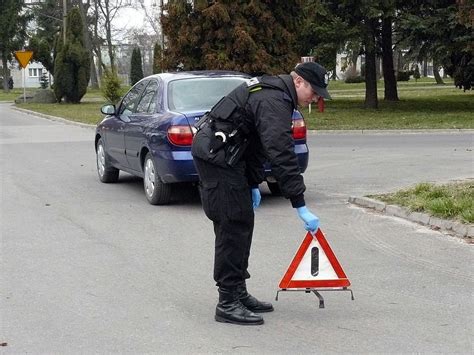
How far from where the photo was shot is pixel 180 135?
10203 mm

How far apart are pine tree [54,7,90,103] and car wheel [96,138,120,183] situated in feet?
108

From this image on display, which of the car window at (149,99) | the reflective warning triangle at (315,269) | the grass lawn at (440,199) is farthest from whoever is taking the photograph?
the car window at (149,99)

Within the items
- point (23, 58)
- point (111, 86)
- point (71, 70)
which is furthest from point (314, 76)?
point (23, 58)

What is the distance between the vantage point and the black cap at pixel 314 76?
5.45 m

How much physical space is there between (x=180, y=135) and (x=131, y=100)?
2080mm

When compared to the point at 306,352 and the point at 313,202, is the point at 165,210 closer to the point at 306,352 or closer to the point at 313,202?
the point at 313,202

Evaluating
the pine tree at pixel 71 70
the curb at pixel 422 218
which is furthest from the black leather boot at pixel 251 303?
the pine tree at pixel 71 70

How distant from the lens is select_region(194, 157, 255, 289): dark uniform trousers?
556 cm

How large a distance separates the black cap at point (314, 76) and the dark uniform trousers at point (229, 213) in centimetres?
70

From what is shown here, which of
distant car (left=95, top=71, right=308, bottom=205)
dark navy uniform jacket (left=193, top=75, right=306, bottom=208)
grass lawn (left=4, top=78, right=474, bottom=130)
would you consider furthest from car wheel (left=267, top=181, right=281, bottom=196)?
grass lawn (left=4, top=78, right=474, bottom=130)

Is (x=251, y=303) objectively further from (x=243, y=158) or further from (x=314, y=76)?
(x=314, y=76)

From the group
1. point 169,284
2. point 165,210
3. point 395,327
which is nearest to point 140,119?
point 165,210

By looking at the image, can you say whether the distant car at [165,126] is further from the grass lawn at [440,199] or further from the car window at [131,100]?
the grass lawn at [440,199]

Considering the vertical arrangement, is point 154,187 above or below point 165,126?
below
